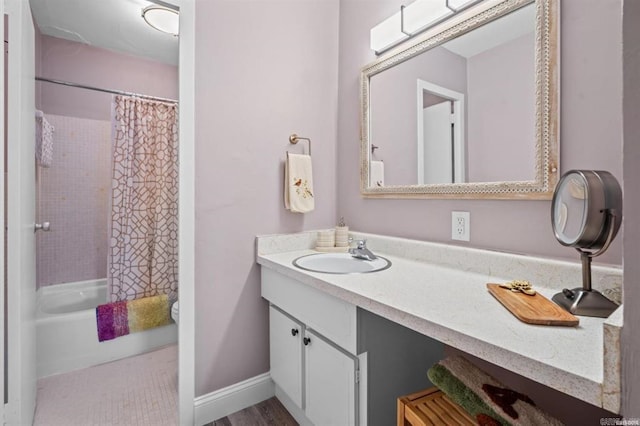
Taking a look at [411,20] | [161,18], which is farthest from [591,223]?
[161,18]

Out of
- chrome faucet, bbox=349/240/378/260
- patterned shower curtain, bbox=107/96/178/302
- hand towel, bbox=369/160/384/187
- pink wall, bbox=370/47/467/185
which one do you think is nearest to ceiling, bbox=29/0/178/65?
patterned shower curtain, bbox=107/96/178/302

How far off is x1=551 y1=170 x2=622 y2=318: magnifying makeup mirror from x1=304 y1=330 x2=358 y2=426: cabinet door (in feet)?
2.20

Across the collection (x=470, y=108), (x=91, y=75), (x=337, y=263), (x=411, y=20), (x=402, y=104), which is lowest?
(x=337, y=263)

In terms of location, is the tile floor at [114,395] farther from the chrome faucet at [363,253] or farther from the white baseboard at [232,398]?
the chrome faucet at [363,253]

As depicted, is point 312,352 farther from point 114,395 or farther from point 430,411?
point 114,395

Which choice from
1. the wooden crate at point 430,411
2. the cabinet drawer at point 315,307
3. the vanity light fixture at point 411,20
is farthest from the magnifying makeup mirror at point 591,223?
the vanity light fixture at point 411,20

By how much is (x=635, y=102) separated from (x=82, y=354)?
8.83 ft

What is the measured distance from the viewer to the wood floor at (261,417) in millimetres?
1486

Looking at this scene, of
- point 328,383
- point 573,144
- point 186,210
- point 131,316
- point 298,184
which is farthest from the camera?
point 131,316

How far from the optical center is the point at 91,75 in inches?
98.8

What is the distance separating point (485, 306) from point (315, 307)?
60 cm

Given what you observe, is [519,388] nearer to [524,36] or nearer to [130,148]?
[524,36]

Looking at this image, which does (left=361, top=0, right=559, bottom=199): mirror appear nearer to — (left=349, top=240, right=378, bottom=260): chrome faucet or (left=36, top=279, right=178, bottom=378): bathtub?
(left=349, top=240, right=378, bottom=260): chrome faucet

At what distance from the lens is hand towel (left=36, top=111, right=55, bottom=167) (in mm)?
1938
